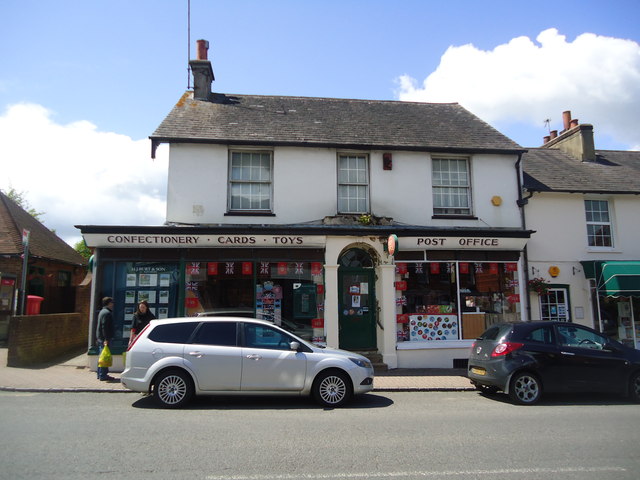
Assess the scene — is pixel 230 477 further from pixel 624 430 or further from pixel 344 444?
pixel 624 430

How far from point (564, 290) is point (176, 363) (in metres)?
11.9

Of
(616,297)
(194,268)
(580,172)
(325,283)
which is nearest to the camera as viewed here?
(194,268)

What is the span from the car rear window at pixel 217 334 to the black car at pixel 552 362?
509 centimetres

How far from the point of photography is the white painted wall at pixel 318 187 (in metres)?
12.9

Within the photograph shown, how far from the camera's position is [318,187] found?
13344mm

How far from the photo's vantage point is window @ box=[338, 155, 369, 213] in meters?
13.5

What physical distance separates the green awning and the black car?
427cm

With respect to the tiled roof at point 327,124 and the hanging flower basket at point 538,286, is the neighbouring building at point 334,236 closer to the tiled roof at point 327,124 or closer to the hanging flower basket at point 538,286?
the tiled roof at point 327,124

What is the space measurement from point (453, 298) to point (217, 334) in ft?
24.8

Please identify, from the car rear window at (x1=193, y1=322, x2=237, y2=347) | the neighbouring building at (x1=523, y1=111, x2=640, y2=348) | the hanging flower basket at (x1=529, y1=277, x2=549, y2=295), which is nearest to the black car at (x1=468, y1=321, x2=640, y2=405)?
the hanging flower basket at (x1=529, y1=277, x2=549, y2=295)

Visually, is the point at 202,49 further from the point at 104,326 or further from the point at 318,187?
the point at 104,326

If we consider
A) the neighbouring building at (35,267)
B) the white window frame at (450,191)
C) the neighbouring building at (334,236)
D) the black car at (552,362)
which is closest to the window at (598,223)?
the neighbouring building at (334,236)

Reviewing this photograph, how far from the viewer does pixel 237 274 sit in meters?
12.4

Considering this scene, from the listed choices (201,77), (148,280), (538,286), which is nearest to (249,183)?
(148,280)
